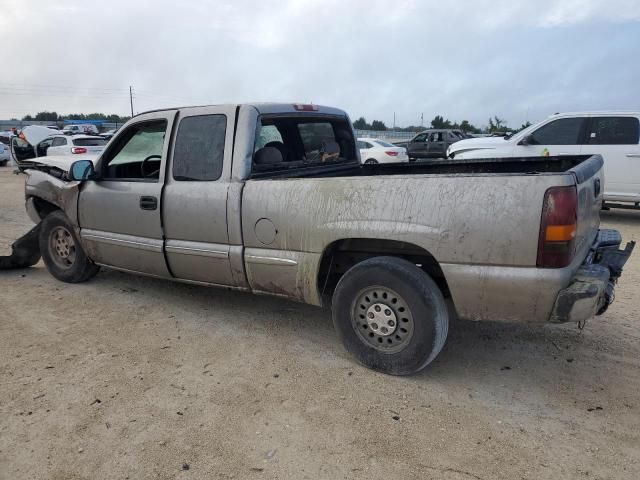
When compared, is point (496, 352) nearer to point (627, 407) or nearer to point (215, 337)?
point (627, 407)

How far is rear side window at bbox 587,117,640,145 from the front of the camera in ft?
28.4

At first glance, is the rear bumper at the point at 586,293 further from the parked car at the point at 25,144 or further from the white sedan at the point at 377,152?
the parked car at the point at 25,144

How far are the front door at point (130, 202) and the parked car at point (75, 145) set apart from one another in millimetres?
12178

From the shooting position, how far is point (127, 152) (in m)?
4.76

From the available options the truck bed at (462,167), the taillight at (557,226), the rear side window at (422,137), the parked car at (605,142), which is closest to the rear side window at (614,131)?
the parked car at (605,142)

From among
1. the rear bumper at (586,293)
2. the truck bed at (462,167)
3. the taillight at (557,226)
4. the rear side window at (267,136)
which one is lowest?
the rear bumper at (586,293)

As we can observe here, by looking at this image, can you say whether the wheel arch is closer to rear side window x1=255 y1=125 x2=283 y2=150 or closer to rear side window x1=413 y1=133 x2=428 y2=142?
rear side window x1=255 y1=125 x2=283 y2=150

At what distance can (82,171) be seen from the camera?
4.59 m

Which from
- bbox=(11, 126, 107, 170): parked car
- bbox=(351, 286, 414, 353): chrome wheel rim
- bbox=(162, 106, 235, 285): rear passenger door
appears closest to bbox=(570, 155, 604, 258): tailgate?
bbox=(351, 286, 414, 353): chrome wheel rim

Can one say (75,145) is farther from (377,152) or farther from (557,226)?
(557,226)

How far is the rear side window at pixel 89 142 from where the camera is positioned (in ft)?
55.7

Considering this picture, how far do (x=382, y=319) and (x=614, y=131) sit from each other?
25.4 feet

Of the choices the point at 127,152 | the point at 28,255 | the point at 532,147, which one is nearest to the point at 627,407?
the point at 127,152

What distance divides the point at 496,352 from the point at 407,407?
107 cm
